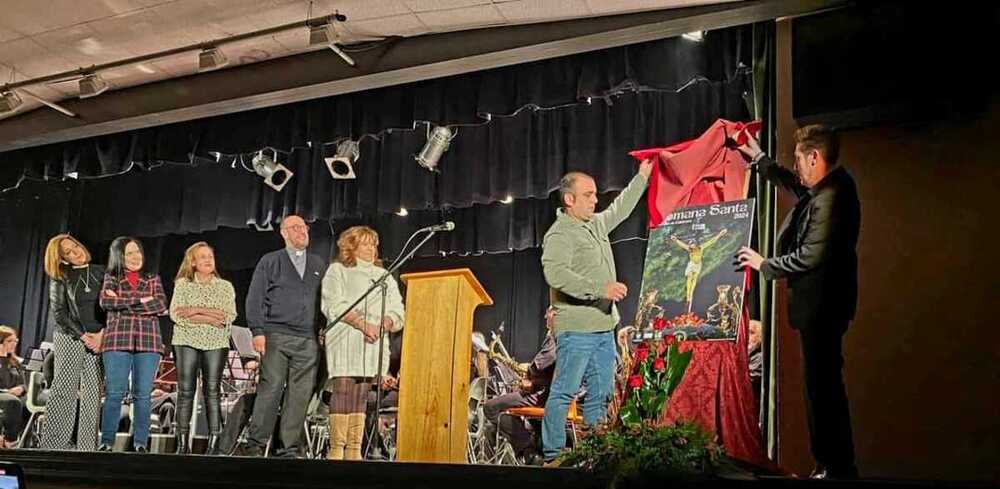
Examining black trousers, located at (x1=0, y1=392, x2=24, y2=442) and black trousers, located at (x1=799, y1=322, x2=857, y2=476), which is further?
black trousers, located at (x1=0, y1=392, x2=24, y2=442)

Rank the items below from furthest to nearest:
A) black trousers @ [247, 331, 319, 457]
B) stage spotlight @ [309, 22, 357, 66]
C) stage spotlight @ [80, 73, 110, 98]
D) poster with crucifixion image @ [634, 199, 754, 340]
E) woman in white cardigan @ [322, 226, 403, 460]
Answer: stage spotlight @ [80, 73, 110, 98], black trousers @ [247, 331, 319, 457], woman in white cardigan @ [322, 226, 403, 460], stage spotlight @ [309, 22, 357, 66], poster with crucifixion image @ [634, 199, 754, 340]

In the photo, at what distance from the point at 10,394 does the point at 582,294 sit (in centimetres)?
455

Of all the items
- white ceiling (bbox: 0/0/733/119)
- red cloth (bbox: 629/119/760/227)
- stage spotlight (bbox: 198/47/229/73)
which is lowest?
red cloth (bbox: 629/119/760/227)

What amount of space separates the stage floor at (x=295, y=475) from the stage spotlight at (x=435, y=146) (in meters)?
1.96

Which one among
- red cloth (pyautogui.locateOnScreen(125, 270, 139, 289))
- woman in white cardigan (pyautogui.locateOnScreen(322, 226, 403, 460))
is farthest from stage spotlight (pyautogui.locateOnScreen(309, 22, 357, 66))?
red cloth (pyautogui.locateOnScreen(125, 270, 139, 289))

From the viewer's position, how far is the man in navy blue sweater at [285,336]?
6.08 metres

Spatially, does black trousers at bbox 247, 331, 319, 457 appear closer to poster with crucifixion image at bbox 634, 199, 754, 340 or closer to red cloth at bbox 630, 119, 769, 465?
poster with crucifixion image at bbox 634, 199, 754, 340

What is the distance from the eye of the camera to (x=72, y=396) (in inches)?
272

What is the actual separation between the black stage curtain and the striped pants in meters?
0.70

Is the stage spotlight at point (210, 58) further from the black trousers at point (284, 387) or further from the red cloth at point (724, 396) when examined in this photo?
the red cloth at point (724, 396)

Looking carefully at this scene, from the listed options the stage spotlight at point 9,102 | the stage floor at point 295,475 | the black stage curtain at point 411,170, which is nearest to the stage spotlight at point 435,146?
the black stage curtain at point 411,170

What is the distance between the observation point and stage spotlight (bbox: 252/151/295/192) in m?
6.83

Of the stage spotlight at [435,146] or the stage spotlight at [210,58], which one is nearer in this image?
the stage spotlight at [210,58]

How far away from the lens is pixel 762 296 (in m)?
5.02
